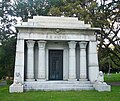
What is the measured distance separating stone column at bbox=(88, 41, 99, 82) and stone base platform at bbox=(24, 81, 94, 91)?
2.69ft

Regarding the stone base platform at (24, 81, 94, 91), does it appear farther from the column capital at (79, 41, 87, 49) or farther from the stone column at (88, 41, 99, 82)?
the column capital at (79, 41, 87, 49)

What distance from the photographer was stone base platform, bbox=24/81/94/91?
15820 mm

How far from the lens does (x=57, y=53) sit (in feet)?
60.4

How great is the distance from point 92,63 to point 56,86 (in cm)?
317

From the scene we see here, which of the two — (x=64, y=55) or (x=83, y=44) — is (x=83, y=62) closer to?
Answer: (x=83, y=44)

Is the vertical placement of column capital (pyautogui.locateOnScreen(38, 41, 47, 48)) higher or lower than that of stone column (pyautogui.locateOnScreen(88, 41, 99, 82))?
higher

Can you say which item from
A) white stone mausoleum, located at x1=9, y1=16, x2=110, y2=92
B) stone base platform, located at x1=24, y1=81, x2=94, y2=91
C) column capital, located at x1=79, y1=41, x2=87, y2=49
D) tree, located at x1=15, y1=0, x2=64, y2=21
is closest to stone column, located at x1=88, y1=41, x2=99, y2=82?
white stone mausoleum, located at x1=9, y1=16, x2=110, y2=92

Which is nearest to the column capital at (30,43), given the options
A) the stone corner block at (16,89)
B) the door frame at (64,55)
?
the door frame at (64,55)

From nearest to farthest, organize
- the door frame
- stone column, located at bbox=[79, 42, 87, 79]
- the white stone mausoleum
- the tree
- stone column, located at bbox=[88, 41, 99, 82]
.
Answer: the white stone mausoleum → stone column, located at bbox=[88, 41, 99, 82] → stone column, located at bbox=[79, 42, 87, 79] → the door frame → the tree

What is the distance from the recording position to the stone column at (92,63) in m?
→ 17.4

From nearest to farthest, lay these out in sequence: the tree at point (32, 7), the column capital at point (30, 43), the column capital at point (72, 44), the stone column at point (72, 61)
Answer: the column capital at point (30, 43) < the stone column at point (72, 61) < the column capital at point (72, 44) < the tree at point (32, 7)

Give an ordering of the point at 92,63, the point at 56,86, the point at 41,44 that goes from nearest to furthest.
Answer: the point at 56,86, the point at 41,44, the point at 92,63

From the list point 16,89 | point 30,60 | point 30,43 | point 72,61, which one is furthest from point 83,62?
point 16,89

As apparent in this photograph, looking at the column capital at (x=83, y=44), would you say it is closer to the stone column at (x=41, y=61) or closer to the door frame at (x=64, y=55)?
the door frame at (x=64, y=55)
